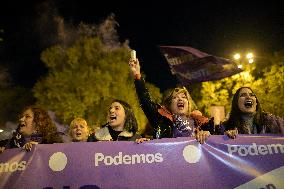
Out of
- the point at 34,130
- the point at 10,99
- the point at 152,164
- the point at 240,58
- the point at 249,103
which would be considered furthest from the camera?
the point at 10,99

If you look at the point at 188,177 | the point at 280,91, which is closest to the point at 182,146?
the point at 188,177

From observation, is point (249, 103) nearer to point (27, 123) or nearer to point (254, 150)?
point (254, 150)

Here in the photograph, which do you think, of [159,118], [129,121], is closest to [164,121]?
[159,118]

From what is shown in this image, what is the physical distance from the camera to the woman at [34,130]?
210 inches

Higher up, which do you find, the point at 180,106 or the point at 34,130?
the point at 180,106

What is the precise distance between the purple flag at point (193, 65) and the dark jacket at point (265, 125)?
22.8 ft

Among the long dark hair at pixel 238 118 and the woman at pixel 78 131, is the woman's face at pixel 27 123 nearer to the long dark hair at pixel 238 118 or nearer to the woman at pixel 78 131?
the woman at pixel 78 131

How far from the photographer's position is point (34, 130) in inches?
217

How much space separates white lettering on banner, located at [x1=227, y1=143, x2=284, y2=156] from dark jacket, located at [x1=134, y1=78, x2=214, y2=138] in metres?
0.62

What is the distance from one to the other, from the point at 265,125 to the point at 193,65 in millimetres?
7274

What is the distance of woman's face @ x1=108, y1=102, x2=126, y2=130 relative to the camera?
552 cm

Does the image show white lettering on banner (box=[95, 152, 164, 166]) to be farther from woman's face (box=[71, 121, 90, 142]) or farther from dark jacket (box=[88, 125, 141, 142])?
woman's face (box=[71, 121, 90, 142])

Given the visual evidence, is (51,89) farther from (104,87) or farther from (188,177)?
(188,177)

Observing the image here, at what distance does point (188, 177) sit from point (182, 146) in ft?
1.27
